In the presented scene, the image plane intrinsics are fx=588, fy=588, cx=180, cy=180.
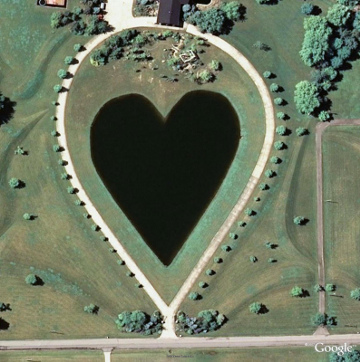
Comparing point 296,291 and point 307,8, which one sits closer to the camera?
point 296,291

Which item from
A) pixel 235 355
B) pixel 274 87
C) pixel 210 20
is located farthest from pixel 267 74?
pixel 235 355

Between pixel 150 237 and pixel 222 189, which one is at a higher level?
pixel 222 189

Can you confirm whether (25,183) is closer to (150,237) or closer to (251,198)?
(150,237)

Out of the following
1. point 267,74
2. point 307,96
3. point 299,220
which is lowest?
point 299,220

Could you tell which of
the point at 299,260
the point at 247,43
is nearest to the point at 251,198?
the point at 299,260

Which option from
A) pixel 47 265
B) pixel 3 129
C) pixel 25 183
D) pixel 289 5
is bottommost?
pixel 47 265

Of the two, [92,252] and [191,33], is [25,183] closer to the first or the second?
[92,252]

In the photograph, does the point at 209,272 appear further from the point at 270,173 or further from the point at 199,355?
the point at 270,173
